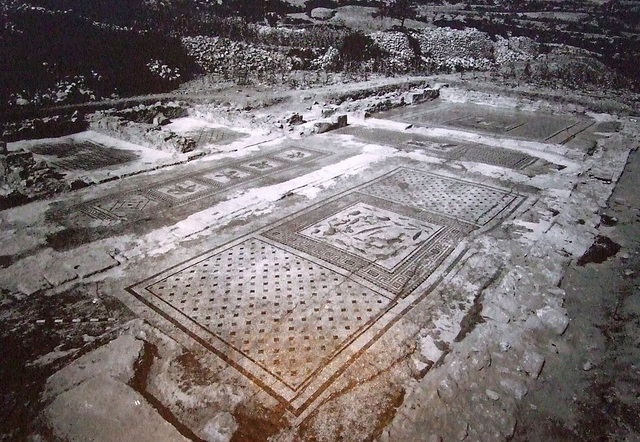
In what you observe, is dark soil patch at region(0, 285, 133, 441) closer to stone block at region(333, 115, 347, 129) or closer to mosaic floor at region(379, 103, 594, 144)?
stone block at region(333, 115, 347, 129)

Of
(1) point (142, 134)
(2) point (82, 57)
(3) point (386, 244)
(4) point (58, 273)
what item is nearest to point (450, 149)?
(3) point (386, 244)

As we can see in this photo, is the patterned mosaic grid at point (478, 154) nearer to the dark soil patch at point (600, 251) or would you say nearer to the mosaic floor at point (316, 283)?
the mosaic floor at point (316, 283)

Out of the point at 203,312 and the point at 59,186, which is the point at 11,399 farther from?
the point at 59,186

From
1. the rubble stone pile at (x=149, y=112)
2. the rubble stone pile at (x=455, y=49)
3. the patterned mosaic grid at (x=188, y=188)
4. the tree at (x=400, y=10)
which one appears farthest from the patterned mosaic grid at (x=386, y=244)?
the tree at (x=400, y=10)

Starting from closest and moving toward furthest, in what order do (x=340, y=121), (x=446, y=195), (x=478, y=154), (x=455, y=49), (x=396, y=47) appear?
1. (x=446, y=195)
2. (x=478, y=154)
3. (x=340, y=121)
4. (x=396, y=47)
5. (x=455, y=49)

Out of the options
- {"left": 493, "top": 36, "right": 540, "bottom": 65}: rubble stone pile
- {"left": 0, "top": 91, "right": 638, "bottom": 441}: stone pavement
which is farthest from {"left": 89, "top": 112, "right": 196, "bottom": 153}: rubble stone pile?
{"left": 493, "top": 36, "right": 540, "bottom": 65}: rubble stone pile

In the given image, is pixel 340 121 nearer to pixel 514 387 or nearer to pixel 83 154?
pixel 83 154
